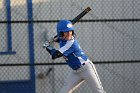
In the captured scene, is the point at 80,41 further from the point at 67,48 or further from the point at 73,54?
the point at 67,48

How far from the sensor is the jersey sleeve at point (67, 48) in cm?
623

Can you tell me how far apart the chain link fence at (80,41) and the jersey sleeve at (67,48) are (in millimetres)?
1782

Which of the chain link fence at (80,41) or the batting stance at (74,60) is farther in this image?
the chain link fence at (80,41)

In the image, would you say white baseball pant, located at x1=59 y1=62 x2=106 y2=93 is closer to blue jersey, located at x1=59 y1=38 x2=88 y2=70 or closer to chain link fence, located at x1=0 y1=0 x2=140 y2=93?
blue jersey, located at x1=59 y1=38 x2=88 y2=70

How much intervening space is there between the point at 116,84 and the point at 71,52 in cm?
251

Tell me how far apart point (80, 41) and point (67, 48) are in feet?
7.30

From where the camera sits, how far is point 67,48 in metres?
6.26

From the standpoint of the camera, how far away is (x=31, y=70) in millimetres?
8211

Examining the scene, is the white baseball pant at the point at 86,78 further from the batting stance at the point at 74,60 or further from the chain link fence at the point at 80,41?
the chain link fence at the point at 80,41

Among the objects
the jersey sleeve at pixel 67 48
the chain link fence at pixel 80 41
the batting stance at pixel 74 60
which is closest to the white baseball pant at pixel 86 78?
the batting stance at pixel 74 60

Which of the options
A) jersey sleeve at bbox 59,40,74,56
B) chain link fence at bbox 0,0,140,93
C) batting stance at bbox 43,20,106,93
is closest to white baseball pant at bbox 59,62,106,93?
batting stance at bbox 43,20,106,93

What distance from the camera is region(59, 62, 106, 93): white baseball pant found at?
6.34 m

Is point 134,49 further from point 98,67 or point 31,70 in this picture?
point 31,70

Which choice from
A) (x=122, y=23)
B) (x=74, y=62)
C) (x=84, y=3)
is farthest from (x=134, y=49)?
(x=74, y=62)
